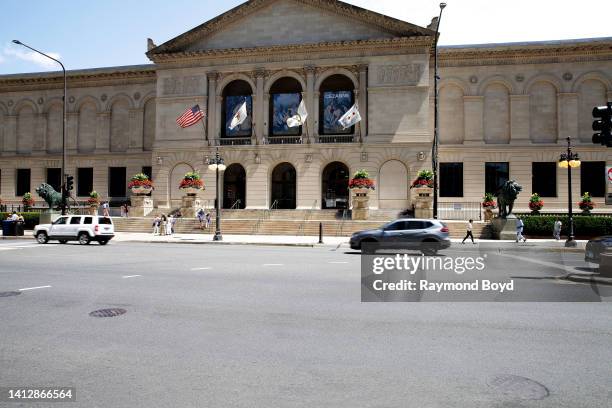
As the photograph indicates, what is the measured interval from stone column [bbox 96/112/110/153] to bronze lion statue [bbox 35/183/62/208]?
1372cm

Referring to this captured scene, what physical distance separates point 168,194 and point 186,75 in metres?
11.6

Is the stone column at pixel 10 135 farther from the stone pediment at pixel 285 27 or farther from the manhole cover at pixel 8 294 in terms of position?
the manhole cover at pixel 8 294

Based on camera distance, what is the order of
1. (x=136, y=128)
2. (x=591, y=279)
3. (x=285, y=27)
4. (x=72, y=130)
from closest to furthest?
1. (x=591, y=279)
2. (x=285, y=27)
3. (x=136, y=128)
4. (x=72, y=130)

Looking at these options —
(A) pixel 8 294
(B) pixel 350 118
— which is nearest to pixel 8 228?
(A) pixel 8 294

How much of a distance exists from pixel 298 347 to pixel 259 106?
37.3 metres

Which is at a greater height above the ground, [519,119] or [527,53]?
[527,53]

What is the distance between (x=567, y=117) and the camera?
Result: 129 ft

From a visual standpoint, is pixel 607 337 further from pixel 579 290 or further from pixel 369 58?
pixel 369 58

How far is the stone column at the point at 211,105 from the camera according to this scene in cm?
4209

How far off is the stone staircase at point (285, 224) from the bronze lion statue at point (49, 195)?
5.09 m

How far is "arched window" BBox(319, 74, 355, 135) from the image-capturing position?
40344 mm

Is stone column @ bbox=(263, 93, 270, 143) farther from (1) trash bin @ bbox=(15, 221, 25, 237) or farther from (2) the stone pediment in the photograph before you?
(1) trash bin @ bbox=(15, 221, 25, 237)

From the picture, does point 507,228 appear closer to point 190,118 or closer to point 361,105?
point 361,105

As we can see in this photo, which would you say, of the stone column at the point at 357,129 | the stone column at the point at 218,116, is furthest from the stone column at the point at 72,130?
the stone column at the point at 357,129
